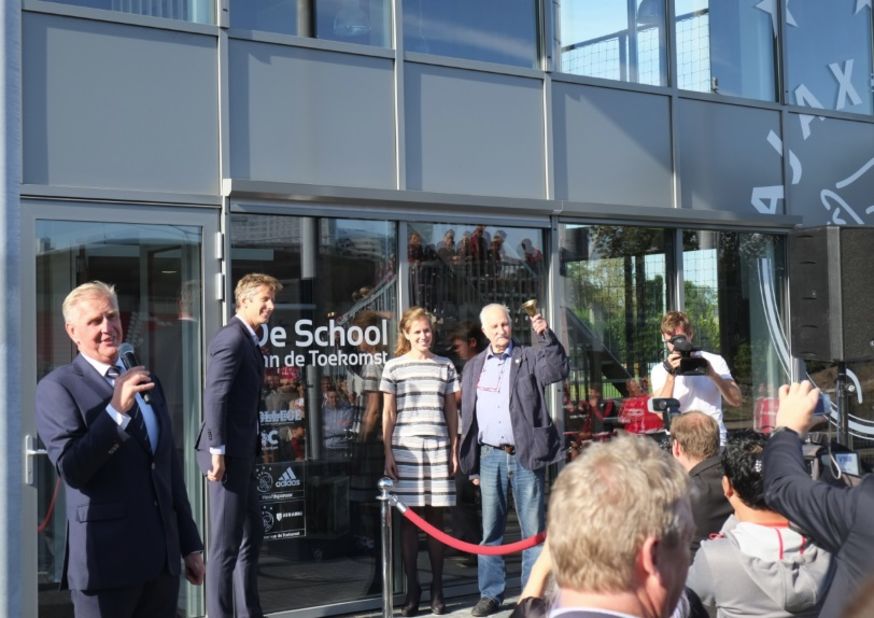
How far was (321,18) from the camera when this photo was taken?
7.61 meters

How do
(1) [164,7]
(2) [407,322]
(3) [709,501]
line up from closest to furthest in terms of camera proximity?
(3) [709,501] → (1) [164,7] → (2) [407,322]

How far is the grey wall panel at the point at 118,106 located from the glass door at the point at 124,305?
8.8 inches

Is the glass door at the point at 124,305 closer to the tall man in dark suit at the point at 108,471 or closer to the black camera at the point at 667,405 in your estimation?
the tall man in dark suit at the point at 108,471

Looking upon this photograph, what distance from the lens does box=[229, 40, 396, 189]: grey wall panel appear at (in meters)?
7.17

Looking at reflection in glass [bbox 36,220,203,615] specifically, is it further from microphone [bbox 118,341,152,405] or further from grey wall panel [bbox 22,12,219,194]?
microphone [bbox 118,341,152,405]

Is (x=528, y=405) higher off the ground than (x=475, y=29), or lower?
lower

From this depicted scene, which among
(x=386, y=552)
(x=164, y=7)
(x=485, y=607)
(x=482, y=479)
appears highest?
(x=164, y=7)

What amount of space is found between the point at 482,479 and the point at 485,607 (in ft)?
2.64

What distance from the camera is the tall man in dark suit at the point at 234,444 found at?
6219mm

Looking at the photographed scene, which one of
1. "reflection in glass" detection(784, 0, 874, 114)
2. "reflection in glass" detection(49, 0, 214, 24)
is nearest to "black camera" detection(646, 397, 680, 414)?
"reflection in glass" detection(49, 0, 214, 24)

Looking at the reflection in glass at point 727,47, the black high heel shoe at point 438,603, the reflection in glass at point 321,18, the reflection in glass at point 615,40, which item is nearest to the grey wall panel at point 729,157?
the reflection in glass at point 727,47

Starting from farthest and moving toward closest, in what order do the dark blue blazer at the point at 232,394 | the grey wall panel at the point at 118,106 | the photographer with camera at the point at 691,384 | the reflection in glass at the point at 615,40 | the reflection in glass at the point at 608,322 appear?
1. the reflection in glass at the point at 615,40
2. the reflection in glass at the point at 608,322
3. the photographer with camera at the point at 691,384
4. the grey wall panel at the point at 118,106
5. the dark blue blazer at the point at 232,394

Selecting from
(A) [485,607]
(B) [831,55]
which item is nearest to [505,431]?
(A) [485,607]

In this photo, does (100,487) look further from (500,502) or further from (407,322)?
(500,502)
